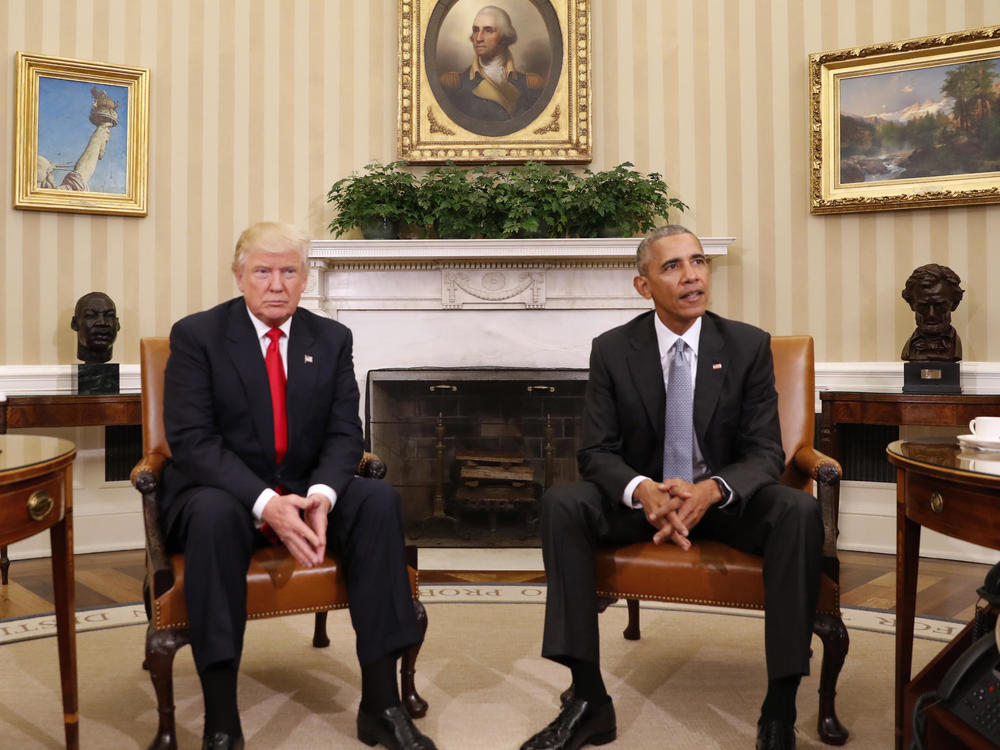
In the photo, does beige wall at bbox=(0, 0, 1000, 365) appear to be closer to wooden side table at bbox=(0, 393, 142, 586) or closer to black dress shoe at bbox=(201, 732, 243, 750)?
wooden side table at bbox=(0, 393, 142, 586)

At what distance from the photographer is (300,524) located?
215cm

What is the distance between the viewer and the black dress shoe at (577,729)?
2.15 m

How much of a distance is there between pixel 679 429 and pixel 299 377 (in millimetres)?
1151

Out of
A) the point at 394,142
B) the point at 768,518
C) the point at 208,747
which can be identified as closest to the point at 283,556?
the point at 208,747

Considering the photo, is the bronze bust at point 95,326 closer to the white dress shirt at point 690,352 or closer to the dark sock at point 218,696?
the dark sock at point 218,696

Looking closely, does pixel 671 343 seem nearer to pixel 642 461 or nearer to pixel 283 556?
pixel 642 461

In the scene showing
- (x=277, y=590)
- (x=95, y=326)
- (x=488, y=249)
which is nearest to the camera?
(x=277, y=590)

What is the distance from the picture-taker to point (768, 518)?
85.4 inches

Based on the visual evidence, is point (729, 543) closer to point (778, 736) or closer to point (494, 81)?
point (778, 736)

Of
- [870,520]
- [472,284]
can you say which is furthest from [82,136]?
[870,520]

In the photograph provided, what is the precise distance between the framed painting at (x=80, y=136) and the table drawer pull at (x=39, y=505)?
3187 mm

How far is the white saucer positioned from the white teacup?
0.02 m

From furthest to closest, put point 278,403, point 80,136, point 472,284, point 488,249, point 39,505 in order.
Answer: point 472,284
point 80,136
point 488,249
point 278,403
point 39,505

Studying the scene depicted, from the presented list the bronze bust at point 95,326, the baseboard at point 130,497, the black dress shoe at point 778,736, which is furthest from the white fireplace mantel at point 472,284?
the black dress shoe at point 778,736
